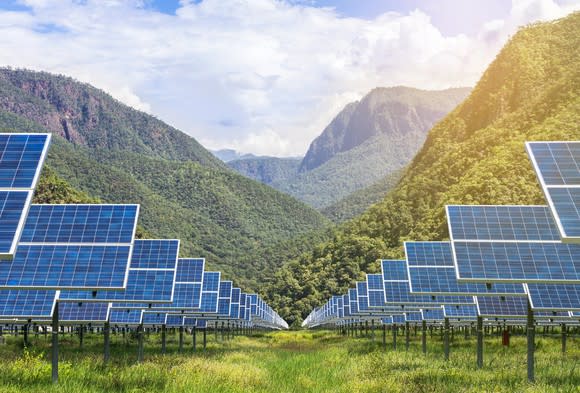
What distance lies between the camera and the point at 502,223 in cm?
2448

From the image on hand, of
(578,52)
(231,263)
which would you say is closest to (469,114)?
(578,52)

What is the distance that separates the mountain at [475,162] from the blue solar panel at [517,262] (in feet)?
260

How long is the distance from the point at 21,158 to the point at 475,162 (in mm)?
120384

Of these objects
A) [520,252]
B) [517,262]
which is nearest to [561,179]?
[517,262]

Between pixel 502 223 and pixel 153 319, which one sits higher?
pixel 502 223

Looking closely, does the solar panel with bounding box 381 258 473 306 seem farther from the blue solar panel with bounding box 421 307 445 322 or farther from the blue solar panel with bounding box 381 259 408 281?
the blue solar panel with bounding box 421 307 445 322

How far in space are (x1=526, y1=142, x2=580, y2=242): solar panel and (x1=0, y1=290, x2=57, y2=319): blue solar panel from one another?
18.3 metres

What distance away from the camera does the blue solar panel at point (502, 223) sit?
78.8ft

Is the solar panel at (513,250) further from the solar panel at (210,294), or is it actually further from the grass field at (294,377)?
the solar panel at (210,294)

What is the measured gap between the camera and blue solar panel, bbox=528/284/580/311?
26.0m

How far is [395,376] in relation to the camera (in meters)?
22.5

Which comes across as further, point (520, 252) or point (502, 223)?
point (502, 223)

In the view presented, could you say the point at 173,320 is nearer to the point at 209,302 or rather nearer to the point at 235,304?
the point at 209,302

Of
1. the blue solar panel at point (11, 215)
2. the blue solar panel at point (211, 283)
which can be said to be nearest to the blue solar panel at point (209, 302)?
the blue solar panel at point (211, 283)
